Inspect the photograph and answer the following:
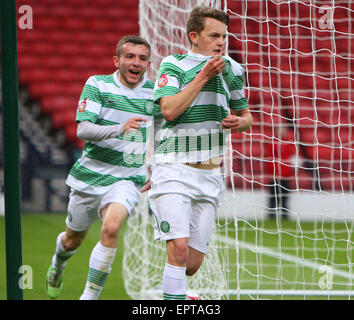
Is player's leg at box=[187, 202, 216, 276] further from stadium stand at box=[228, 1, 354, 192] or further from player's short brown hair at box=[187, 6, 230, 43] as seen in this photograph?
stadium stand at box=[228, 1, 354, 192]

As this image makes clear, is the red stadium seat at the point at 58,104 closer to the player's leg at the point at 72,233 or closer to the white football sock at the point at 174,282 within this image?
the player's leg at the point at 72,233

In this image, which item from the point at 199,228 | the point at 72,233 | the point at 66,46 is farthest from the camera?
the point at 66,46

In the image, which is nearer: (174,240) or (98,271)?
(174,240)

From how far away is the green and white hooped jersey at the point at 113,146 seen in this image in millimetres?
3982

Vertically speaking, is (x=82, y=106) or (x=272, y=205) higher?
(x=82, y=106)

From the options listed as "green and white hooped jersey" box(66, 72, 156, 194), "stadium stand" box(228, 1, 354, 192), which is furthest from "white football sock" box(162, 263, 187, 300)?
"stadium stand" box(228, 1, 354, 192)

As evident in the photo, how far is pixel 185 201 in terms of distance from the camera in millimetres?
3156

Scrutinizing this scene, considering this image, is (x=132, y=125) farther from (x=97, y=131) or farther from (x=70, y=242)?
(x=70, y=242)

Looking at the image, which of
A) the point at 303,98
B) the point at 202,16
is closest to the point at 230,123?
the point at 202,16

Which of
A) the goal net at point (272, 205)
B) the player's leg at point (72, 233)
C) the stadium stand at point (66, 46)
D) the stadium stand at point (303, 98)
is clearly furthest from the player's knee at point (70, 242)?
the stadium stand at point (66, 46)

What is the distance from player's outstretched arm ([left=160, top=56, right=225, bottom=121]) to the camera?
291 centimetres

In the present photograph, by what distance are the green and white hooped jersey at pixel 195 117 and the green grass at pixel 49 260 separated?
1466 millimetres

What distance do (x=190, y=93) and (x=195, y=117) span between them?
0.25 metres

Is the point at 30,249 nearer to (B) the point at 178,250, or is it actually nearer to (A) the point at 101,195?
(A) the point at 101,195
